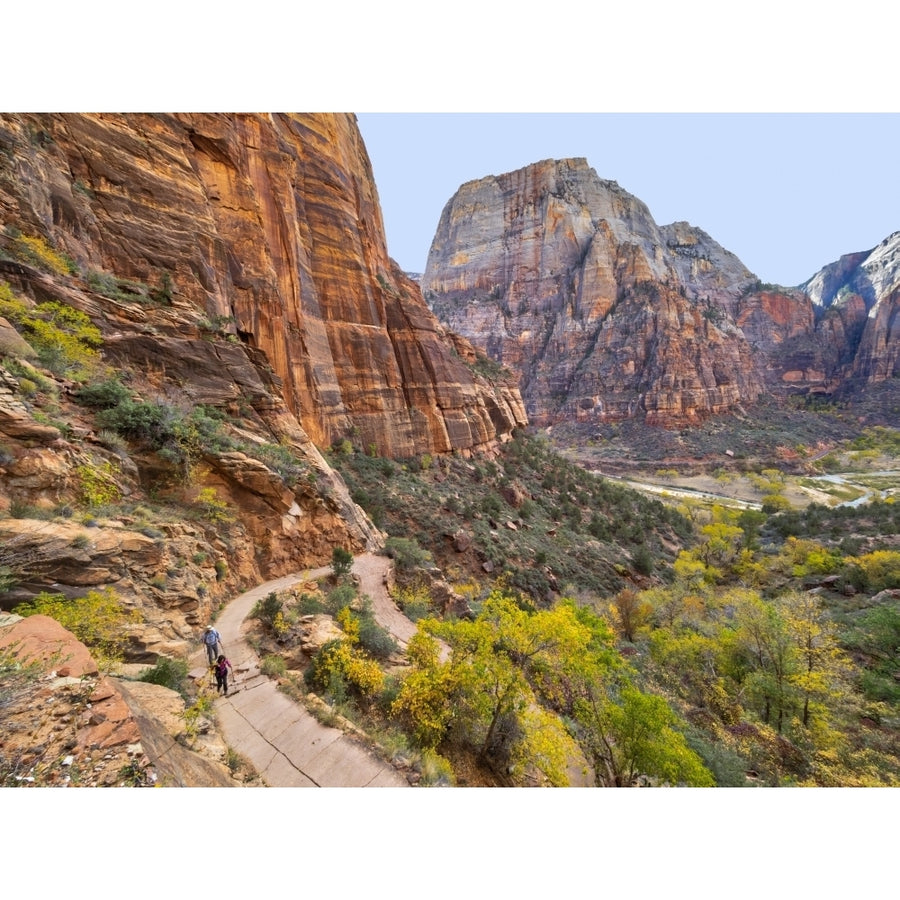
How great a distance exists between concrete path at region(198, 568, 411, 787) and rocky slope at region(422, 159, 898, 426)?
8368cm

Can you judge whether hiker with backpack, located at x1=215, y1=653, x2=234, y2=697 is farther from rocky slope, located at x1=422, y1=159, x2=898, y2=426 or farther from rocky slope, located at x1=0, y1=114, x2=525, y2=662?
rocky slope, located at x1=422, y1=159, x2=898, y2=426

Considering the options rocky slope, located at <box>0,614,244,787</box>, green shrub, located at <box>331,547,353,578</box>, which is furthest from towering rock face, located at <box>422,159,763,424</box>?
rocky slope, located at <box>0,614,244,787</box>

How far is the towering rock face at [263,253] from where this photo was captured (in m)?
11.8

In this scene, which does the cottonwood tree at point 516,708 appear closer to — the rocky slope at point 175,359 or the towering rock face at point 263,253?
the rocky slope at point 175,359

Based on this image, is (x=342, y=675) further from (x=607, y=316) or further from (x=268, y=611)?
(x=607, y=316)

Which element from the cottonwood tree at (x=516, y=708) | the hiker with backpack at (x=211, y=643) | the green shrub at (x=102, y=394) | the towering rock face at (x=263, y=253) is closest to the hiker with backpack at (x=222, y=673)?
the hiker with backpack at (x=211, y=643)

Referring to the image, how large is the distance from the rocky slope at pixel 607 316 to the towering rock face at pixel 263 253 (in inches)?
2381

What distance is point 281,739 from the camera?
19.2ft

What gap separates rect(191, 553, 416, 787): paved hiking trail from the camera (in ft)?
17.9

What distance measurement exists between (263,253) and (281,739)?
20109 mm

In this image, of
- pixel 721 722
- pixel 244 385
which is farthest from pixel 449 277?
pixel 721 722

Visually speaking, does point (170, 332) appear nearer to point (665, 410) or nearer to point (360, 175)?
point (360, 175)

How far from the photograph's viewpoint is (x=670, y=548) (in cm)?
3097

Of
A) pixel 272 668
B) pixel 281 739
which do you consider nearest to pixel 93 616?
pixel 272 668
